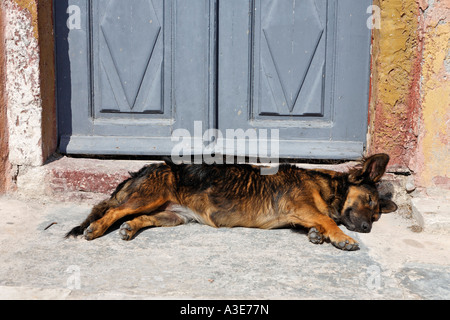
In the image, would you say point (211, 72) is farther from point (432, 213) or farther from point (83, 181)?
point (432, 213)

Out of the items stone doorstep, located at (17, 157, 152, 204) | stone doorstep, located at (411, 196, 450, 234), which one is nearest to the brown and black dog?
stone doorstep, located at (411, 196, 450, 234)

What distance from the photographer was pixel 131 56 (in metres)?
5.36

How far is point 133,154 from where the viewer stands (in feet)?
17.7

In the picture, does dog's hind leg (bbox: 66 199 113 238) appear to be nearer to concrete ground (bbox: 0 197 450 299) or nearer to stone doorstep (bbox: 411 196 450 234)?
concrete ground (bbox: 0 197 450 299)

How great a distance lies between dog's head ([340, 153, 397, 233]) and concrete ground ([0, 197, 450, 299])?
13 centimetres

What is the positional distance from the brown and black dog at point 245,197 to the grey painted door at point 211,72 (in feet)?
1.99

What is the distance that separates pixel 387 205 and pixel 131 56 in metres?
2.99

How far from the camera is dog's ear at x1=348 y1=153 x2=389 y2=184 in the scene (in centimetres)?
462

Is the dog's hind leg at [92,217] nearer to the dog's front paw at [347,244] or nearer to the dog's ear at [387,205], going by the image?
the dog's front paw at [347,244]

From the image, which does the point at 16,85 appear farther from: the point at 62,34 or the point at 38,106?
the point at 62,34

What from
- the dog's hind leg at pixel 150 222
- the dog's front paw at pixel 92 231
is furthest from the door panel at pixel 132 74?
the dog's front paw at pixel 92 231

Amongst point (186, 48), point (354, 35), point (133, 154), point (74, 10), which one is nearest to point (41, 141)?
point (133, 154)

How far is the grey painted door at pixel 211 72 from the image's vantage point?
5.26 meters

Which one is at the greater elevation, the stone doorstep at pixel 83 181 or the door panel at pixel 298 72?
the door panel at pixel 298 72
